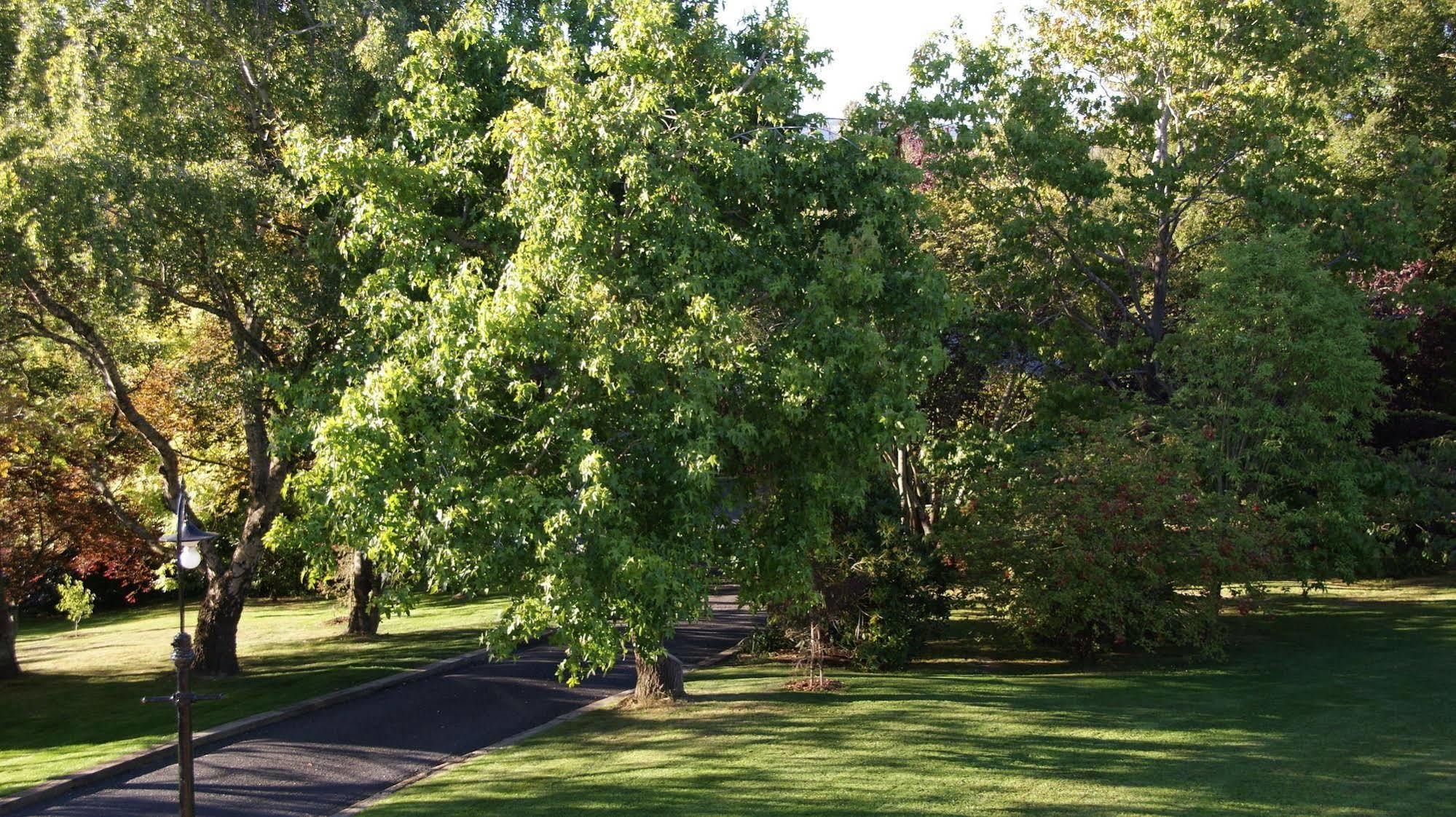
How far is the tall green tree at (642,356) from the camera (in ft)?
30.2

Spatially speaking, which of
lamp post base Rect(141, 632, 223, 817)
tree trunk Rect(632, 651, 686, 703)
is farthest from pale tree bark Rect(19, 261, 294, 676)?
lamp post base Rect(141, 632, 223, 817)

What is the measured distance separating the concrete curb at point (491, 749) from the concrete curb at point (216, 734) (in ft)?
3.78

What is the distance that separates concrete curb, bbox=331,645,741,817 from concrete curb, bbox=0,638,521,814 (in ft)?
3.78

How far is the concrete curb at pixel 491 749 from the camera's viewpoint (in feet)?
33.4

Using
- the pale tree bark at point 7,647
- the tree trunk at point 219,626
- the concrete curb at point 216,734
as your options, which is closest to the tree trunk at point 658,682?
the concrete curb at point 216,734

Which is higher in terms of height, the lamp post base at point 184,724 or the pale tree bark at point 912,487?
the pale tree bark at point 912,487

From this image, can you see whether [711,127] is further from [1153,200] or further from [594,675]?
[1153,200]

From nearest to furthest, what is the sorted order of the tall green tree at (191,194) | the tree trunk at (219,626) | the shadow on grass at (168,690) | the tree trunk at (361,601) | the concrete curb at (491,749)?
the concrete curb at (491,749), the tall green tree at (191,194), the shadow on grass at (168,690), the tree trunk at (219,626), the tree trunk at (361,601)

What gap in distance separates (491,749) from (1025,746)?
227 inches

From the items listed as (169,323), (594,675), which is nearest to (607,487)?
(594,675)

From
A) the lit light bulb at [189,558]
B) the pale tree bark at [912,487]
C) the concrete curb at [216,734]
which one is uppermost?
the pale tree bark at [912,487]

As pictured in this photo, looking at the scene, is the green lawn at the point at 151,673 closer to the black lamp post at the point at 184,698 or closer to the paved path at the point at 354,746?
the paved path at the point at 354,746

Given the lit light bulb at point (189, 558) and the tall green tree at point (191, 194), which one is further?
the tall green tree at point (191, 194)

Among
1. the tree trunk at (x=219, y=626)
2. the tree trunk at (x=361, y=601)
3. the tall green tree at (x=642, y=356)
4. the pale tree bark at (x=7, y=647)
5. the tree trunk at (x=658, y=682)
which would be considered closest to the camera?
the tall green tree at (x=642, y=356)
